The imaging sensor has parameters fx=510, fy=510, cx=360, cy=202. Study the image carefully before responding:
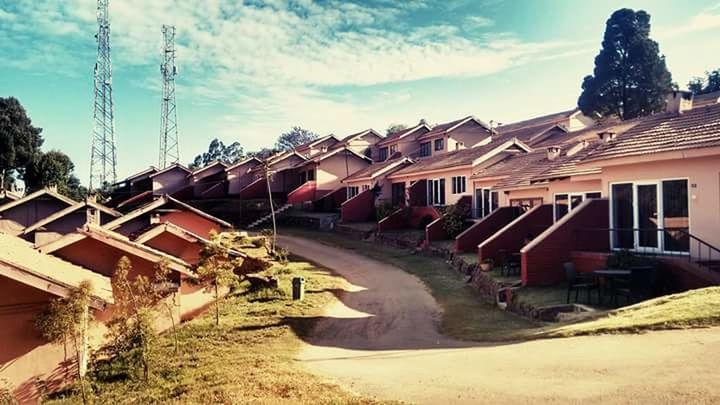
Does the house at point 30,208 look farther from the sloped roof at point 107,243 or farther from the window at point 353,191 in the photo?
the window at point 353,191

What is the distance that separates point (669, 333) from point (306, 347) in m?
8.02

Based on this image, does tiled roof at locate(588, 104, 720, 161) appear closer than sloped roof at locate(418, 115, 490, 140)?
Yes

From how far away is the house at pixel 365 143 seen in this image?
5478cm

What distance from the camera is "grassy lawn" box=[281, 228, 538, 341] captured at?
13484mm

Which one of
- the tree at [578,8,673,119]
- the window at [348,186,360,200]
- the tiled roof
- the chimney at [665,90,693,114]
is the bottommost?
the window at [348,186,360,200]

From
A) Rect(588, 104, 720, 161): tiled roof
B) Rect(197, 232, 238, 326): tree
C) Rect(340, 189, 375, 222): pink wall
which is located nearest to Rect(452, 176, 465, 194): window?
Rect(340, 189, 375, 222): pink wall

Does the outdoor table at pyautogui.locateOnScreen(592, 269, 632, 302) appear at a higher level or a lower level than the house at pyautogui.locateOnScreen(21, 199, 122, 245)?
lower

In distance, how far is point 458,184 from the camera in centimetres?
3288

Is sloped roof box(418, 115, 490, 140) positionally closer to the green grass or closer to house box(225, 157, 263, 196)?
house box(225, 157, 263, 196)

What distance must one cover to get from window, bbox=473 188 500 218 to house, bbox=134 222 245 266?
15.6 meters

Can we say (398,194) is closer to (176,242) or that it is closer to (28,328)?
(176,242)

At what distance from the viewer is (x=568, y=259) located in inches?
694

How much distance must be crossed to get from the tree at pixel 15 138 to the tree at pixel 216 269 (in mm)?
47173

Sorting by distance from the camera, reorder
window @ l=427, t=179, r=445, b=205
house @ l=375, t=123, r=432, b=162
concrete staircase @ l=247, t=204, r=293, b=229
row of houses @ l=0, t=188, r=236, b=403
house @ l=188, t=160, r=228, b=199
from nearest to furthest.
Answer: row of houses @ l=0, t=188, r=236, b=403 < window @ l=427, t=179, r=445, b=205 < concrete staircase @ l=247, t=204, r=293, b=229 < house @ l=375, t=123, r=432, b=162 < house @ l=188, t=160, r=228, b=199
